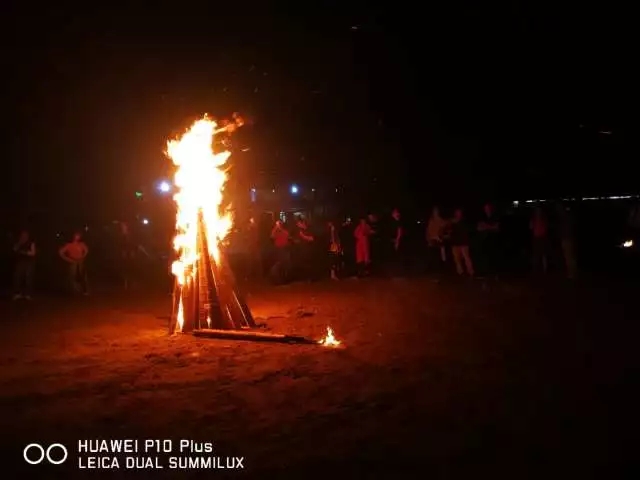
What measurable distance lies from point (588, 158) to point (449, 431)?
2539 cm

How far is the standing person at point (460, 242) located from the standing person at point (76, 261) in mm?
→ 8814

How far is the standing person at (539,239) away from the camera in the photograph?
15398 millimetres

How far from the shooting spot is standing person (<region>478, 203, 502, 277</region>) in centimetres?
1653

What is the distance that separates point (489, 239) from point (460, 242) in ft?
3.87

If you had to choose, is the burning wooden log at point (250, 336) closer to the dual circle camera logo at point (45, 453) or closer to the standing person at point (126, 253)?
the dual circle camera logo at point (45, 453)

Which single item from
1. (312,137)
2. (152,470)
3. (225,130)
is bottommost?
(152,470)

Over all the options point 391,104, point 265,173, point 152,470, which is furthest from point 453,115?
point 152,470

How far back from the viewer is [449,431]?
5.68 meters

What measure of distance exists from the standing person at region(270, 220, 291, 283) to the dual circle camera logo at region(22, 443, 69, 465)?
1106 cm

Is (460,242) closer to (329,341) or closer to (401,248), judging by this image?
(401,248)

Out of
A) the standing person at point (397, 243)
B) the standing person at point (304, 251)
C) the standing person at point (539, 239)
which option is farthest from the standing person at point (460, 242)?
the standing person at point (304, 251)

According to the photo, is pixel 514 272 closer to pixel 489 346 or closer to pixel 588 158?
pixel 489 346

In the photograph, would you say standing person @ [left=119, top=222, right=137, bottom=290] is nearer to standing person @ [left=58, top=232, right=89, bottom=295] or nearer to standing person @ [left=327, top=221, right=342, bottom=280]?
standing person @ [left=58, top=232, right=89, bottom=295]

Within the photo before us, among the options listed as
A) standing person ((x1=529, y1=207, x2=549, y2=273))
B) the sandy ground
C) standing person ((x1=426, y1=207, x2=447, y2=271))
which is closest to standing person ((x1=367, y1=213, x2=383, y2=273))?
standing person ((x1=426, y1=207, x2=447, y2=271))
